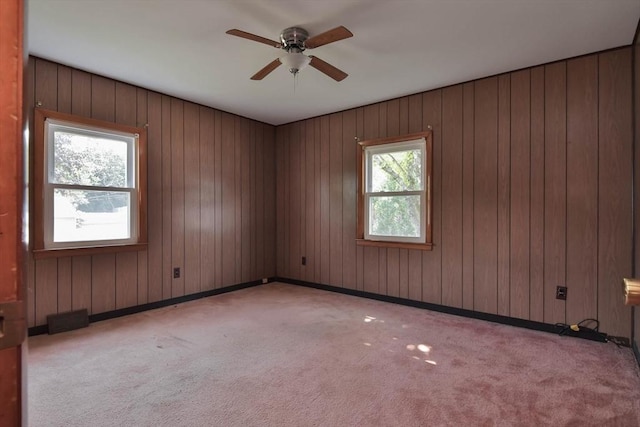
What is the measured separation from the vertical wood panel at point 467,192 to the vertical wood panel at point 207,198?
3047mm

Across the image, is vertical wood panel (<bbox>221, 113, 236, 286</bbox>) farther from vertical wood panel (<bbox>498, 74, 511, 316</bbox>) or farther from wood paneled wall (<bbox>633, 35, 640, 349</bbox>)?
wood paneled wall (<bbox>633, 35, 640, 349</bbox>)

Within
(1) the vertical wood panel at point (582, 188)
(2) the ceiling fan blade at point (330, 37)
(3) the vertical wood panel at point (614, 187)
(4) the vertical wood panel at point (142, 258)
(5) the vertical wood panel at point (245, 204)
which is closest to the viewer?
(2) the ceiling fan blade at point (330, 37)

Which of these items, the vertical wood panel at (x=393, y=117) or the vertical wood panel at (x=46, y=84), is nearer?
the vertical wood panel at (x=46, y=84)

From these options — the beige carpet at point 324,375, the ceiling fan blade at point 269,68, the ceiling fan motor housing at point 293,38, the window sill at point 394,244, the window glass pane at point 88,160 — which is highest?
the ceiling fan motor housing at point 293,38

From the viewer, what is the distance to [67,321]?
3.00m

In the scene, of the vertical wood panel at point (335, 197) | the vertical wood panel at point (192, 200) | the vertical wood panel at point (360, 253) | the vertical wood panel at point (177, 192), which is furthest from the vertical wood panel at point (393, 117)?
the vertical wood panel at point (177, 192)

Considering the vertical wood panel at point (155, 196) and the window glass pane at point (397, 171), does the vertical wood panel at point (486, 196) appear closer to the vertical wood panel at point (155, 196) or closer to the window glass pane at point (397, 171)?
the window glass pane at point (397, 171)

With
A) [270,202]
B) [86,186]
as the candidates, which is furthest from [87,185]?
[270,202]

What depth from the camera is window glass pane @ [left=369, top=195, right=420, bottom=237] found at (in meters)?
3.82

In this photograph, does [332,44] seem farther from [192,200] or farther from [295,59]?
[192,200]

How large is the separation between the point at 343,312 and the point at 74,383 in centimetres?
236

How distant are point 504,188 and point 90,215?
405cm

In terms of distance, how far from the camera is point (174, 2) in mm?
2148

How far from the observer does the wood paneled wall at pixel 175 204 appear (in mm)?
3023
